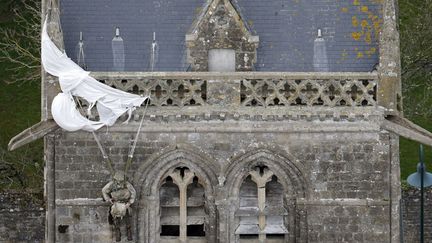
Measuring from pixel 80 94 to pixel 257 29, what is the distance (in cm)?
360

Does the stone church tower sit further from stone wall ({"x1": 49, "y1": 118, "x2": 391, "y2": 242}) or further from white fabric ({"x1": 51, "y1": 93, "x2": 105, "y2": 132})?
white fabric ({"x1": 51, "y1": 93, "x2": 105, "y2": 132})

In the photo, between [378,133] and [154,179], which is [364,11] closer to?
[378,133]

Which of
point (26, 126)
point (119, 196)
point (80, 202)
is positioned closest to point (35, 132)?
Answer: point (80, 202)

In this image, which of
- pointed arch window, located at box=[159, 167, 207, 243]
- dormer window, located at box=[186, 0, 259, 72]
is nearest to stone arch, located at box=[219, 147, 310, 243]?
pointed arch window, located at box=[159, 167, 207, 243]

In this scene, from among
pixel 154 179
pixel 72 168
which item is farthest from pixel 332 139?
pixel 72 168

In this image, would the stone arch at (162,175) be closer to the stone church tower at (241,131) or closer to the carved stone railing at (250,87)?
the stone church tower at (241,131)

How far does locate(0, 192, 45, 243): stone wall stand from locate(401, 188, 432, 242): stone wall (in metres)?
9.69

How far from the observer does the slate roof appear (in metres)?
17.2

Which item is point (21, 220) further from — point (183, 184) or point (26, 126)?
point (26, 126)

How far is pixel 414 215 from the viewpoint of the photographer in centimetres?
2455

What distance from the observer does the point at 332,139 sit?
16672mm

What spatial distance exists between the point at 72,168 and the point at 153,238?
2.01m

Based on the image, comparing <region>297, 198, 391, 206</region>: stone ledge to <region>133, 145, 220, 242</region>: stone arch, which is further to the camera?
<region>297, 198, 391, 206</region>: stone ledge

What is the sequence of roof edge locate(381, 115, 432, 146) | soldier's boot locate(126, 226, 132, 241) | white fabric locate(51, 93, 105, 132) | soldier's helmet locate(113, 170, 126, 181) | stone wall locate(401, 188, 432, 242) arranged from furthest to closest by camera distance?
1. stone wall locate(401, 188, 432, 242)
2. soldier's boot locate(126, 226, 132, 241)
3. roof edge locate(381, 115, 432, 146)
4. soldier's helmet locate(113, 170, 126, 181)
5. white fabric locate(51, 93, 105, 132)
